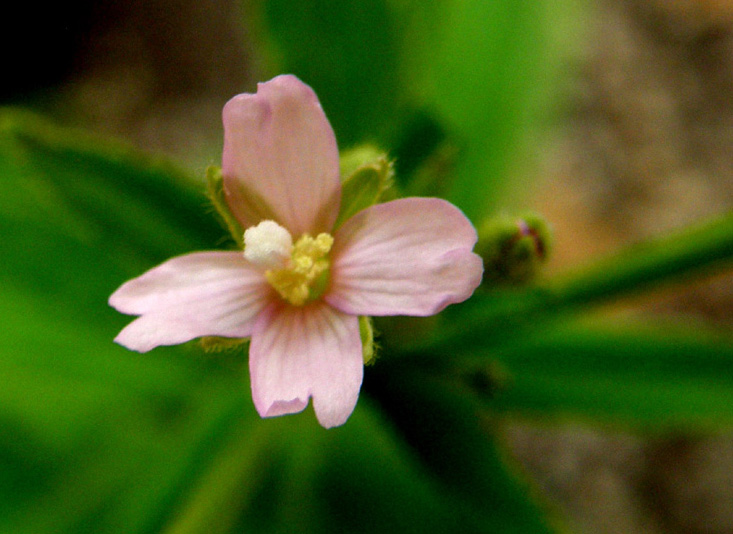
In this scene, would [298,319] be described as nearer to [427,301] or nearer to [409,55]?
[427,301]

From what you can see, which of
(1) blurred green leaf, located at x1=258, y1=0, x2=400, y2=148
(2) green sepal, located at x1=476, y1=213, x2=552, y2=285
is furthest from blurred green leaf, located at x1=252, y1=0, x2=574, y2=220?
(2) green sepal, located at x1=476, y1=213, x2=552, y2=285

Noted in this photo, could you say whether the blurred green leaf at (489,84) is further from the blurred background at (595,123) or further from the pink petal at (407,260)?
the pink petal at (407,260)

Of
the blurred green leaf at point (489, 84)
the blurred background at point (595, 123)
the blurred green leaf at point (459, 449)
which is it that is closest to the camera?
the blurred green leaf at point (459, 449)

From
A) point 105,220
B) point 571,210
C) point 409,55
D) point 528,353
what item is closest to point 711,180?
point 571,210

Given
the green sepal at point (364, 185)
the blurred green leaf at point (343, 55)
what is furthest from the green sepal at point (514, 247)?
the blurred green leaf at point (343, 55)

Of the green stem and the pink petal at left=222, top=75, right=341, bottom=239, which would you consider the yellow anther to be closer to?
the pink petal at left=222, top=75, right=341, bottom=239

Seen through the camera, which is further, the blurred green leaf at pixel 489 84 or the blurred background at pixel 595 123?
the blurred background at pixel 595 123

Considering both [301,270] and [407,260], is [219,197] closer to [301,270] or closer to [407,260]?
[301,270]

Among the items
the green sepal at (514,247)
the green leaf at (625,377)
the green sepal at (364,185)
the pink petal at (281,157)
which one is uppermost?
the green leaf at (625,377)

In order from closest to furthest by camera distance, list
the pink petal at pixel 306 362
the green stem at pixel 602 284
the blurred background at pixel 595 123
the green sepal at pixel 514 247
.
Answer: the pink petal at pixel 306 362 < the green sepal at pixel 514 247 < the green stem at pixel 602 284 < the blurred background at pixel 595 123
